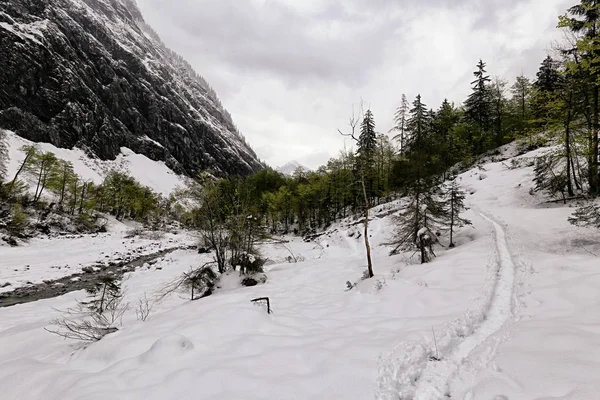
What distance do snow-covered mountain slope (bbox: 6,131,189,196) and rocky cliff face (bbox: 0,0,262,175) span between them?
9.90 ft

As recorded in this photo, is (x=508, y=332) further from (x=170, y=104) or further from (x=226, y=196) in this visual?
(x=170, y=104)

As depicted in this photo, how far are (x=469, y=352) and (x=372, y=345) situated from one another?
1.83m

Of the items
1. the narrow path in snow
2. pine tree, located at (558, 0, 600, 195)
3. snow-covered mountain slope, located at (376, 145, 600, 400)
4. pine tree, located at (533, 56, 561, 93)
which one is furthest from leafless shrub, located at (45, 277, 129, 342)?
pine tree, located at (533, 56, 561, 93)

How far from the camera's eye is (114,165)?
70500 millimetres

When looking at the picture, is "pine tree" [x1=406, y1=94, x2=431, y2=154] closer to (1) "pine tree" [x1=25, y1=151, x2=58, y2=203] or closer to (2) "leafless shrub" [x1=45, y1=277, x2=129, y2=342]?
(2) "leafless shrub" [x1=45, y1=277, x2=129, y2=342]

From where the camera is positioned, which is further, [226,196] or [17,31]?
[17,31]

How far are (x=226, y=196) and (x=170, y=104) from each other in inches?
4464

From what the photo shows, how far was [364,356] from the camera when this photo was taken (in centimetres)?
470

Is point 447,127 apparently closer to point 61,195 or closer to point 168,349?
point 168,349

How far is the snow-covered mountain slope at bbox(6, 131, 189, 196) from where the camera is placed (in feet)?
163

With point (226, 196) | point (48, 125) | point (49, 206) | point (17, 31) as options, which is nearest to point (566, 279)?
point (226, 196)

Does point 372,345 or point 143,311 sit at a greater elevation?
point 372,345

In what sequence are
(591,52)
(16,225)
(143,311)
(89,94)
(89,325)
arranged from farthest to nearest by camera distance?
1. (89,94)
2. (16,225)
3. (591,52)
4. (143,311)
5. (89,325)

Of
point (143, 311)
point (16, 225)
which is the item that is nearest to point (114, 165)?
point (16, 225)
